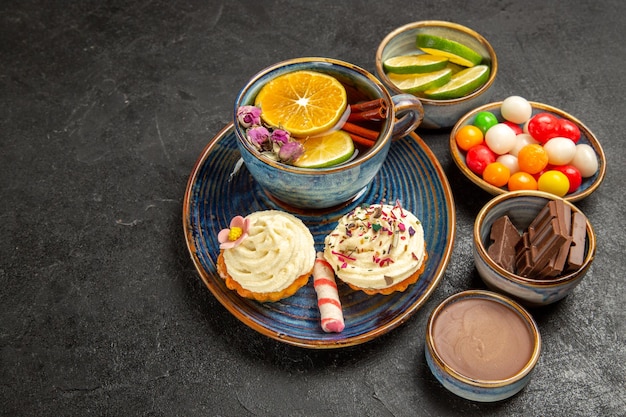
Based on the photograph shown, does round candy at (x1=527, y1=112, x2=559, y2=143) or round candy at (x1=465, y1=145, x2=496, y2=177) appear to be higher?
round candy at (x1=527, y1=112, x2=559, y2=143)

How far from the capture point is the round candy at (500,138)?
2541 millimetres

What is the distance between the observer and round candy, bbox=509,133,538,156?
103 inches

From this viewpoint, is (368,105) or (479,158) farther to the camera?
(479,158)

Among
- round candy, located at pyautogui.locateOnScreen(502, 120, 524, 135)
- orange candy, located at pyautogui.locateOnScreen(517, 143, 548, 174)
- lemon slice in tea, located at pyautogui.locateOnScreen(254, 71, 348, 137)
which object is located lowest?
round candy, located at pyautogui.locateOnScreen(502, 120, 524, 135)

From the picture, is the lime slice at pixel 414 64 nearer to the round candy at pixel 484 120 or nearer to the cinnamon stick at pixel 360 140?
the round candy at pixel 484 120

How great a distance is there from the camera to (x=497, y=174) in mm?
2465

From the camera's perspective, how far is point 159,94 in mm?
2996

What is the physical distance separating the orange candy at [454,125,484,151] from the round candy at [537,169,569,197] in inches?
12.2

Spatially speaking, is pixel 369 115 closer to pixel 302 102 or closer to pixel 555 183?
pixel 302 102

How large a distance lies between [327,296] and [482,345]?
0.52 metres

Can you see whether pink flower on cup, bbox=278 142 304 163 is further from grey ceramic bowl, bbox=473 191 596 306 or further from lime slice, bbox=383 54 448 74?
lime slice, bbox=383 54 448 74

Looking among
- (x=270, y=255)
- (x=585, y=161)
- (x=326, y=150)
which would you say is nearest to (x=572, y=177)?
(x=585, y=161)

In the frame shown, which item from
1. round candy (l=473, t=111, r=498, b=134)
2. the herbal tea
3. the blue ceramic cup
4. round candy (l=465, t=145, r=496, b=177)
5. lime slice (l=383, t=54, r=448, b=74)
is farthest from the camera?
lime slice (l=383, t=54, r=448, b=74)

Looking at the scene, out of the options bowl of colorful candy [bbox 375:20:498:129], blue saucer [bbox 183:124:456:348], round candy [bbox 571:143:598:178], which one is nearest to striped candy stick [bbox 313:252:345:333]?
blue saucer [bbox 183:124:456:348]
